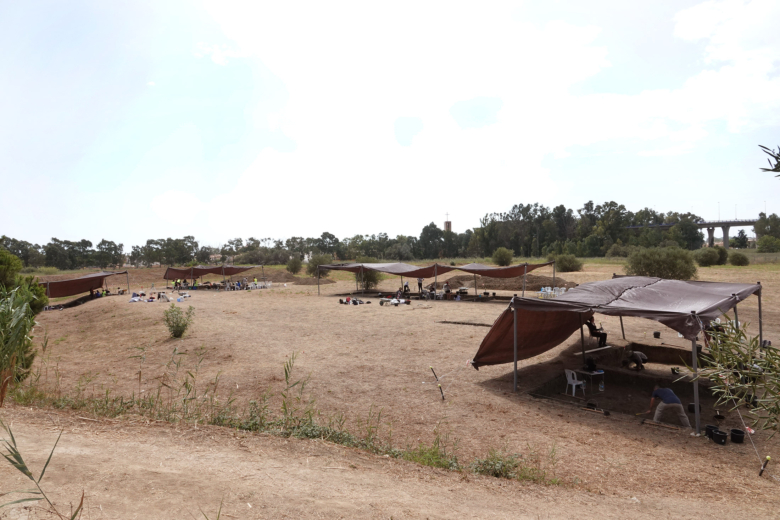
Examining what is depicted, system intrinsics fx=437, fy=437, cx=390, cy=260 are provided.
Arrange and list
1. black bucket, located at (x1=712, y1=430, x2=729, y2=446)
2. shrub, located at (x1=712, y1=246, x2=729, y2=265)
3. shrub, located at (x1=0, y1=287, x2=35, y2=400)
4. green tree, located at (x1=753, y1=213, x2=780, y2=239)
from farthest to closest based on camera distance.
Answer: green tree, located at (x1=753, y1=213, x2=780, y2=239), shrub, located at (x1=712, y1=246, x2=729, y2=265), black bucket, located at (x1=712, y1=430, x2=729, y2=446), shrub, located at (x1=0, y1=287, x2=35, y2=400)

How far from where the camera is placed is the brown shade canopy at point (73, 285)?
2450cm

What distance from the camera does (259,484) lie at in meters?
3.62

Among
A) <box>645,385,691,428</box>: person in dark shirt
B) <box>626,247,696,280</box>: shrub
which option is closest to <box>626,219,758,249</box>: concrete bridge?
<box>626,247,696,280</box>: shrub

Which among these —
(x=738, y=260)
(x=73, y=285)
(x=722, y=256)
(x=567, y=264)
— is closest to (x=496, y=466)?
(x=73, y=285)

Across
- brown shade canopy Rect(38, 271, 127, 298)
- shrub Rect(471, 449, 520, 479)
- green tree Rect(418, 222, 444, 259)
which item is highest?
green tree Rect(418, 222, 444, 259)

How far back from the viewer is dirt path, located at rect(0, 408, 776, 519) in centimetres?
317

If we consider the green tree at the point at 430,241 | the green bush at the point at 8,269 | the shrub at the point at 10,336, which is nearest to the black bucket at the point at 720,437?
the shrub at the point at 10,336

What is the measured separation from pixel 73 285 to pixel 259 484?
2815 cm

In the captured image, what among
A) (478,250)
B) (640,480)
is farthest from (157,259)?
(640,480)

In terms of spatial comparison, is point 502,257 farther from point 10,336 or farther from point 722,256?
point 10,336

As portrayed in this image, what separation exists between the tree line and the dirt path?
195 feet

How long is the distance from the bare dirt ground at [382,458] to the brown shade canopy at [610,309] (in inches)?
24.9

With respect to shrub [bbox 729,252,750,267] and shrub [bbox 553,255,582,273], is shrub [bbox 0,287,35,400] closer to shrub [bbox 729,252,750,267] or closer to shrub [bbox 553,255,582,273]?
shrub [bbox 553,255,582,273]

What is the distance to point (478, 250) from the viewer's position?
82.6 m
